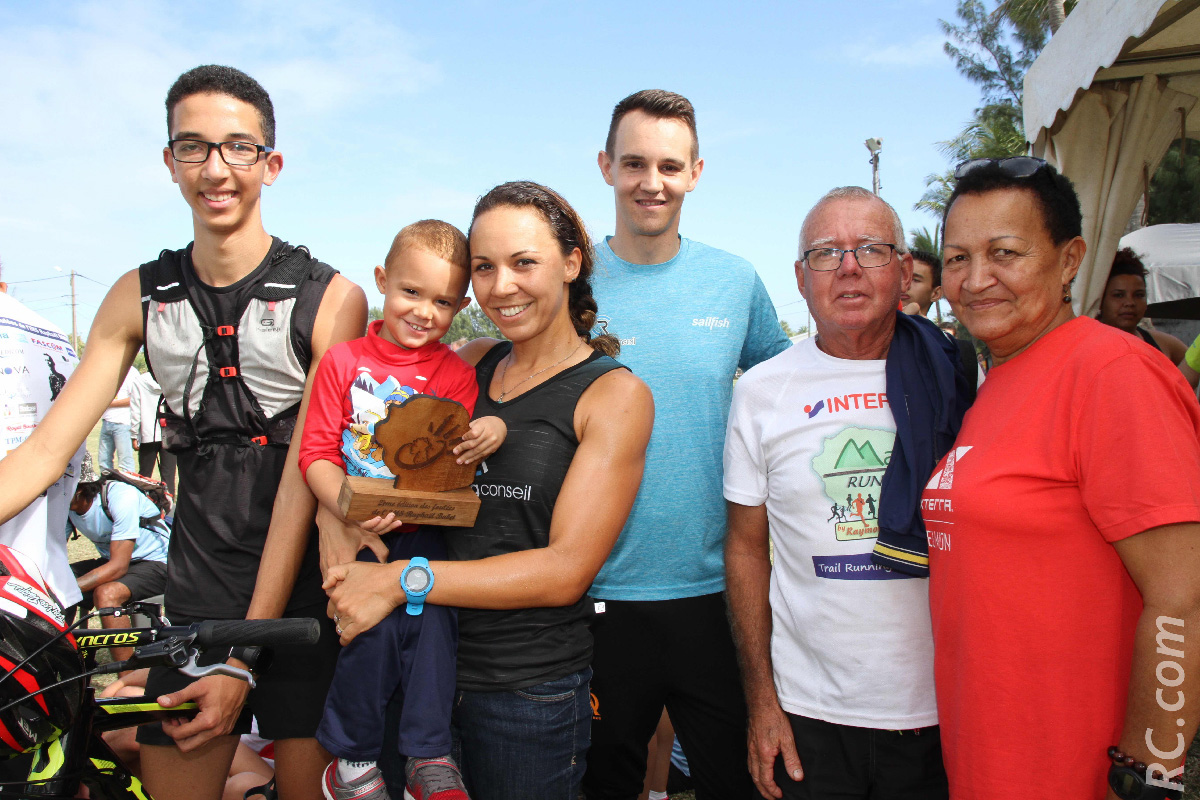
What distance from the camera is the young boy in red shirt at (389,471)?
195 cm

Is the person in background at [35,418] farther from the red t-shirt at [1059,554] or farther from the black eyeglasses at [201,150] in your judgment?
the red t-shirt at [1059,554]

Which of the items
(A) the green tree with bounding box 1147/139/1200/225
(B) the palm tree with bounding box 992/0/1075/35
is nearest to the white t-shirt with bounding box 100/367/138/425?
(A) the green tree with bounding box 1147/139/1200/225

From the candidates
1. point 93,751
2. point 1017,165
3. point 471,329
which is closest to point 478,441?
point 93,751

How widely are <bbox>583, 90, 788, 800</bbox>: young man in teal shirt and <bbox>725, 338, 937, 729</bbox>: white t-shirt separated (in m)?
0.39

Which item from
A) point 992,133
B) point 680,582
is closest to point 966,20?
point 992,133

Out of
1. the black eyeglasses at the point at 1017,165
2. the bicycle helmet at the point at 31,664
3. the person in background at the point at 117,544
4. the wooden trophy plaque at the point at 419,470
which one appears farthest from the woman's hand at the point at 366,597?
the person in background at the point at 117,544

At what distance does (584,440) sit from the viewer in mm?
2059

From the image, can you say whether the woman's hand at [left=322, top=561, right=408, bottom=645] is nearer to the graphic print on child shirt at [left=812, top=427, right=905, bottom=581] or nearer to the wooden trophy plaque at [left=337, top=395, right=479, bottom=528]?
the wooden trophy plaque at [left=337, top=395, right=479, bottom=528]

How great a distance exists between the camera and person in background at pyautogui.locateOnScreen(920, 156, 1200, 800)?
1.56 m

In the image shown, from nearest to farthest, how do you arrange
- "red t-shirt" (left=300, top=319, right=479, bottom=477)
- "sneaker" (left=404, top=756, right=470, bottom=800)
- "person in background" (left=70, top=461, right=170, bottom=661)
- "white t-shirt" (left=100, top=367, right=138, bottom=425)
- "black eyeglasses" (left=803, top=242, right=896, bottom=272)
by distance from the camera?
"sneaker" (left=404, top=756, right=470, bottom=800) < "red t-shirt" (left=300, top=319, right=479, bottom=477) < "black eyeglasses" (left=803, top=242, right=896, bottom=272) < "person in background" (left=70, top=461, right=170, bottom=661) < "white t-shirt" (left=100, top=367, right=138, bottom=425)

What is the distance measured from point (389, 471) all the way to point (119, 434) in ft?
38.2

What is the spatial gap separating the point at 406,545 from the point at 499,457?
40 cm

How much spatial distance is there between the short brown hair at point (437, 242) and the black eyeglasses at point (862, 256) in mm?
1125

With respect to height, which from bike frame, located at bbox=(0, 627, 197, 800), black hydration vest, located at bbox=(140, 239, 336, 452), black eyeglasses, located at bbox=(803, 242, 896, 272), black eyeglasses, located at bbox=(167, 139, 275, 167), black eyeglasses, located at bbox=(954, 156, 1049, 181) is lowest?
bike frame, located at bbox=(0, 627, 197, 800)
